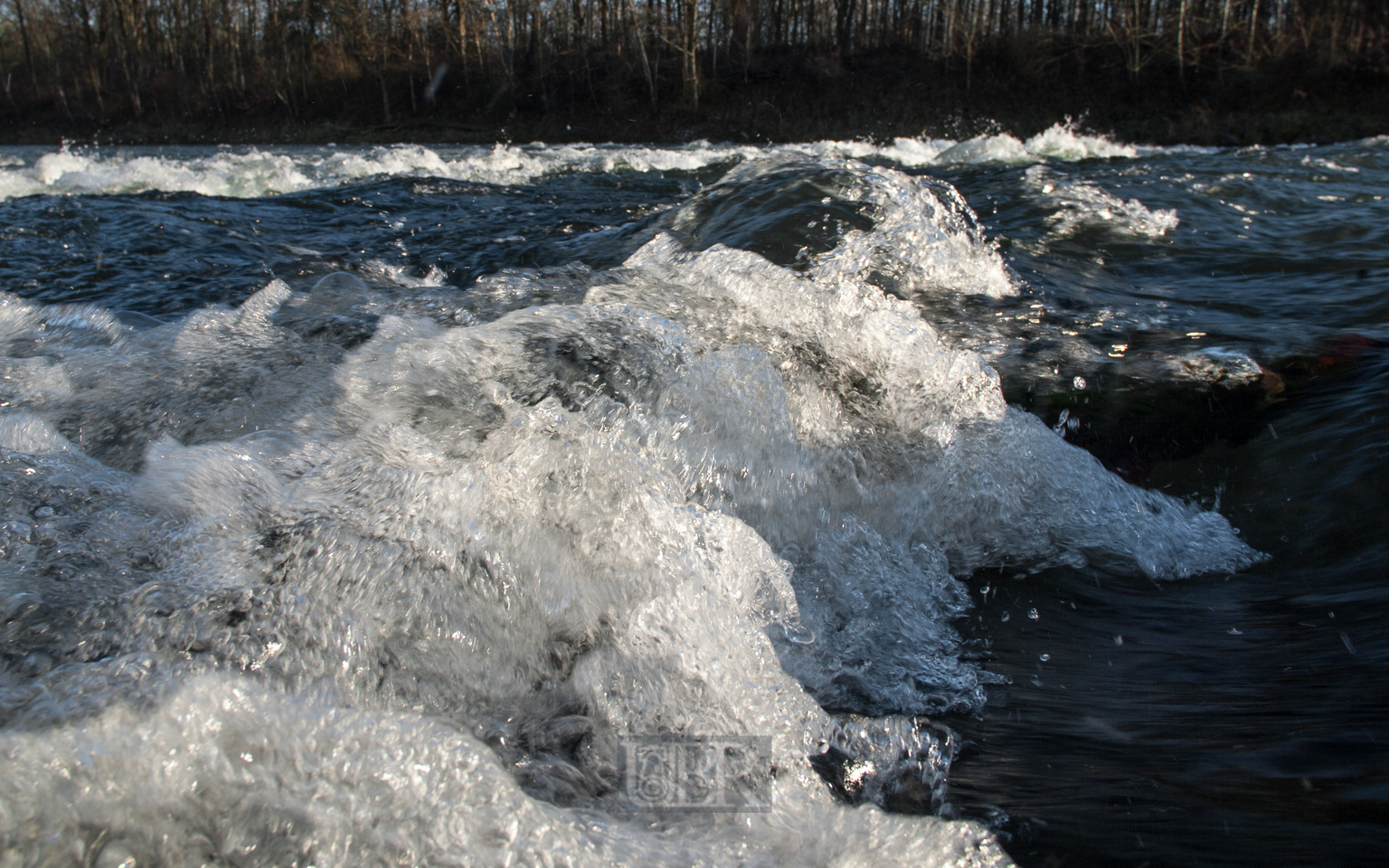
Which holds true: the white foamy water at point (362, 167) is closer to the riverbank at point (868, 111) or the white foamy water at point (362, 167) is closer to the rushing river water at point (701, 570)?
the rushing river water at point (701, 570)

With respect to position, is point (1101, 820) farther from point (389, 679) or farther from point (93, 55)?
point (93, 55)

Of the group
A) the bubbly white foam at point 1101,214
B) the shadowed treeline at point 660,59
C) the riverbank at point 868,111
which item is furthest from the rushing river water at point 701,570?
the shadowed treeline at point 660,59

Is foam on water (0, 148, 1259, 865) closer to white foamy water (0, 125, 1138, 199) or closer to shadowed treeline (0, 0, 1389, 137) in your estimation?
white foamy water (0, 125, 1138, 199)

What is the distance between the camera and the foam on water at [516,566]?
1063 mm

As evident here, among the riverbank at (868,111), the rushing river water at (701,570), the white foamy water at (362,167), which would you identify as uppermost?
the riverbank at (868,111)

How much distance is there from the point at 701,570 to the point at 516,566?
0.37 m

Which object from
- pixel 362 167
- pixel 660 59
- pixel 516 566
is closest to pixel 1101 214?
pixel 516 566

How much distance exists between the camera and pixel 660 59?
3112 cm

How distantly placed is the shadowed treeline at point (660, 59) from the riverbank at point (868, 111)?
10 centimetres

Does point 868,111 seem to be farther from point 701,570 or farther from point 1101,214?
point 701,570

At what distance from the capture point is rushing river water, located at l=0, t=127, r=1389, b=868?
43.8 inches

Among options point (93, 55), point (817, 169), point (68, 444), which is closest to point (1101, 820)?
point (68, 444)

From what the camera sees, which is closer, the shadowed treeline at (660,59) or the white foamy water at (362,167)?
the white foamy water at (362,167)

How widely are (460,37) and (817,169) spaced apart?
3296 cm
